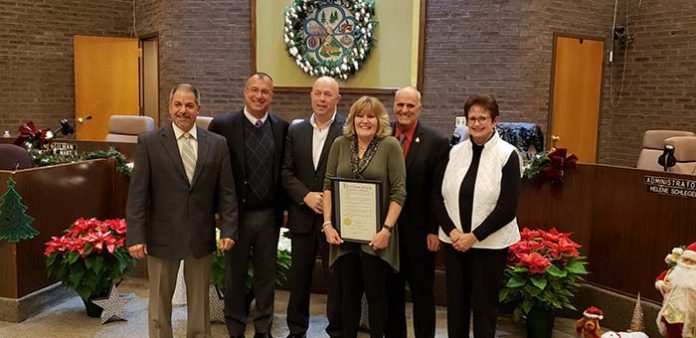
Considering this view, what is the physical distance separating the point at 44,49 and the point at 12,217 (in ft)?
19.7

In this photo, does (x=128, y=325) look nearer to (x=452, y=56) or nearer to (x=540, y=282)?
(x=540, y=282)

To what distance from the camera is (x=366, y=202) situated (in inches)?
110

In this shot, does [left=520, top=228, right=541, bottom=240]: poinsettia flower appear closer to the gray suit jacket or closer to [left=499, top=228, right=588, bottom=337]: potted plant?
[left=499, top=228, right=588, bottom=337]: potted plant

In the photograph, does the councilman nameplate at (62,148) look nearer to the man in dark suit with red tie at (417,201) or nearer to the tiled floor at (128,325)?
the tiled floor at (128,325)

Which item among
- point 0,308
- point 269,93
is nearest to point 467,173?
point 269,93

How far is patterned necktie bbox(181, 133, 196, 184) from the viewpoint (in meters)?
2.89

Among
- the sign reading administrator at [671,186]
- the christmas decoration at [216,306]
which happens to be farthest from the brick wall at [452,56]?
the christmas decoration at [216,306]

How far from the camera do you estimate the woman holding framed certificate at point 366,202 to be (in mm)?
2799

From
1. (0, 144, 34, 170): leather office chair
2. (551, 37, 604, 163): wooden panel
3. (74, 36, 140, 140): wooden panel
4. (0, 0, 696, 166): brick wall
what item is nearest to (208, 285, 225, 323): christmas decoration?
(0, 144, 34, 170): leather office chair

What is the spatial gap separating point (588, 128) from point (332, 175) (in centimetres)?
639

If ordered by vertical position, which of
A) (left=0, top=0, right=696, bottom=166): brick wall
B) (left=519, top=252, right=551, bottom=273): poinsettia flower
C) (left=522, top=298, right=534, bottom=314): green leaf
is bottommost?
(left=522, top=298, right=534, bottom=314): green leaf

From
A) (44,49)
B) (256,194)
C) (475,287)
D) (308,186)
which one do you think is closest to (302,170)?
(308,186)

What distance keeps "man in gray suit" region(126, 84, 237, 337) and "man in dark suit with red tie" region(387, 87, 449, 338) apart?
85cm

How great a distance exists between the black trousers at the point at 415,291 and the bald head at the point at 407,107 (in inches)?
23.5
